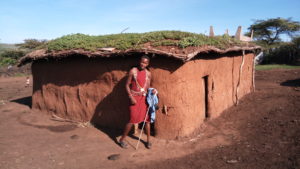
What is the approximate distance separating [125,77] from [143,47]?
91 centimetres

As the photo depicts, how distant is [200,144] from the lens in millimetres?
5543

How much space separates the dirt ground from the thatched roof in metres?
1.93

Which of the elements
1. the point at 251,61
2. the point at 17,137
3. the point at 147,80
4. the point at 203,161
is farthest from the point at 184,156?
the point at 251,61

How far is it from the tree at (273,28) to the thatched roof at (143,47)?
85.9 ft

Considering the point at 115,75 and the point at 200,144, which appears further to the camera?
the point at 115,75

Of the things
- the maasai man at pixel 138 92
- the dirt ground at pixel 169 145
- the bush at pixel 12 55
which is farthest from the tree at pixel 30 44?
the maasai man at pixel 138 92

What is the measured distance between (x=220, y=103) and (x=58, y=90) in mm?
4907

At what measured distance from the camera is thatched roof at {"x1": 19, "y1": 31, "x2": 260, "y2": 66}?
17.7 feet

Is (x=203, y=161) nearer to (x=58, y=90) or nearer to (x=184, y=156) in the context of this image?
(x=184, y=156)

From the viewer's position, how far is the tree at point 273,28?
29.2 m

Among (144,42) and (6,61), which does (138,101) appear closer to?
(144,42)

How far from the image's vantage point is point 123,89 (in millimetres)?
6117

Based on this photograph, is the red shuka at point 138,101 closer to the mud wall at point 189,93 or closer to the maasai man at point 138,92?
the maasai man at point 138,92

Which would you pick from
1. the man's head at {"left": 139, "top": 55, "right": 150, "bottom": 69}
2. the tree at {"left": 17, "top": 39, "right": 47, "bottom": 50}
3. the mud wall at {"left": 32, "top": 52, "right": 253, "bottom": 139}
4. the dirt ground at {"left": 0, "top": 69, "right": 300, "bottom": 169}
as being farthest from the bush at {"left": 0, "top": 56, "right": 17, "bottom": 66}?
the man's head at {"left": 139, "top": 55, "right": 150, "bottom": 69}
